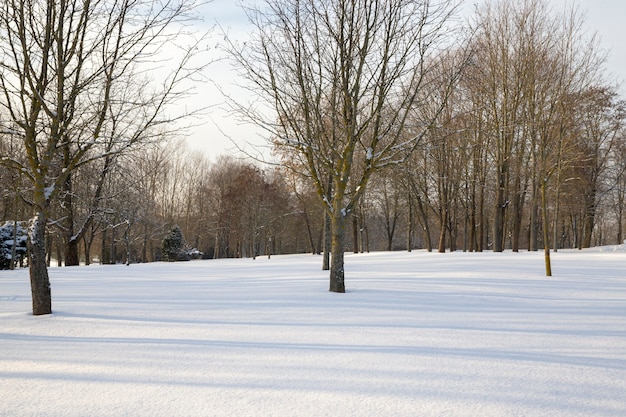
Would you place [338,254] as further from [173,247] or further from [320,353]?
[173,247]

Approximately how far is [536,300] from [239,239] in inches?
1567

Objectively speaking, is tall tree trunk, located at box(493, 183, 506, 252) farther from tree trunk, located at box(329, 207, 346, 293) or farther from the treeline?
tree trunk, located at box(329, 207, 346, 293)

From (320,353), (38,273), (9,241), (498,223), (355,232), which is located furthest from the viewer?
(355,232)

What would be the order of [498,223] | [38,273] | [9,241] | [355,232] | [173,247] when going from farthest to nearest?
[355,232]
[173,247]
[498,223]
[9,241]
[38,273]

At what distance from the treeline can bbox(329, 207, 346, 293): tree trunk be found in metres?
1.40

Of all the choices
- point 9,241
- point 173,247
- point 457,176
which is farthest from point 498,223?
point 9,241

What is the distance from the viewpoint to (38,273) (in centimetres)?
769

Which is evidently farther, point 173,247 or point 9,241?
point 173,247

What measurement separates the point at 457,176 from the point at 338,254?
2033 cm

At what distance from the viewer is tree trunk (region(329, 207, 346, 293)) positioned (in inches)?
387

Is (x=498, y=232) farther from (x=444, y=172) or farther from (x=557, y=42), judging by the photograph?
(x=557, y=42)

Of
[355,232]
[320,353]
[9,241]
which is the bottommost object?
[320,353]

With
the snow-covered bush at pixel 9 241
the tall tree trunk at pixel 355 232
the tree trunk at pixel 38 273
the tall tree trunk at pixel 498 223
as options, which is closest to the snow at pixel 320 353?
the tree trunk at pixel 38 273

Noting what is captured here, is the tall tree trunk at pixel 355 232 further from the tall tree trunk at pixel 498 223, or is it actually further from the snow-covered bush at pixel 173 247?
the tall tree trunk at pixel 498 223
